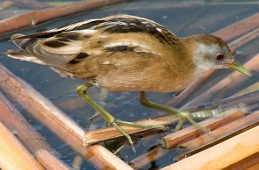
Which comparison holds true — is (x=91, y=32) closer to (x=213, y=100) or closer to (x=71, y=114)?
(x=71, y=114)

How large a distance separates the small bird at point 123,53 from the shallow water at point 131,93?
0.32 meters

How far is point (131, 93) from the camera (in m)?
4.37

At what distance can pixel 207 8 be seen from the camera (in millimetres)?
5441

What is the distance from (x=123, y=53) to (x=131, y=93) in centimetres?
88

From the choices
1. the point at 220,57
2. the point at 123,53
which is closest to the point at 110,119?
the point at 123,53

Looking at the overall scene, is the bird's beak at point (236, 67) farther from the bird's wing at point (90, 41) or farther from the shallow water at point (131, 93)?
the bird's wing at point (90, 41)

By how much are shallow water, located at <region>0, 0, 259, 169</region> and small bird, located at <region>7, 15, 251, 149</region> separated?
0.32m

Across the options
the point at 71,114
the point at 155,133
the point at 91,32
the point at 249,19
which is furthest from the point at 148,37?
the point at 249,19

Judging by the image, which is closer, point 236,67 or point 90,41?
point 90,41

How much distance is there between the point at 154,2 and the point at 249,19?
976 millimetres

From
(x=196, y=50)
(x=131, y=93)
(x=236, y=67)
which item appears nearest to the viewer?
(x=196, y=50)

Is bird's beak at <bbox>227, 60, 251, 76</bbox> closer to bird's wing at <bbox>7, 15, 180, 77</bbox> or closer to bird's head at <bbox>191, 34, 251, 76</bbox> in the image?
bird's head at <bbox>191, 34, 251, 76</bbox>

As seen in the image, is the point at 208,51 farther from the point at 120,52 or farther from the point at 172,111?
the point at 120,52

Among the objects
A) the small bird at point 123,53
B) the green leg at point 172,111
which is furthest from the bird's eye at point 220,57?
the green leg at point 172,111
